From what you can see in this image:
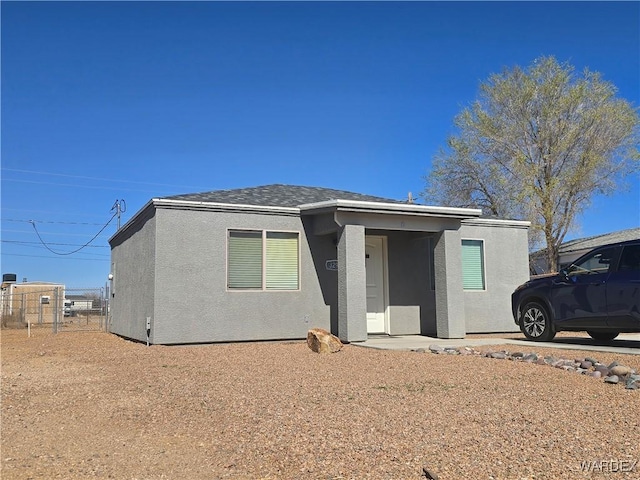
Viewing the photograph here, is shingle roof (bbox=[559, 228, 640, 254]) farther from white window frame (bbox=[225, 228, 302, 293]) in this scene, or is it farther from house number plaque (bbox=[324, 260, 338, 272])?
white window frame (bbox=[225, 228, 302, 293])

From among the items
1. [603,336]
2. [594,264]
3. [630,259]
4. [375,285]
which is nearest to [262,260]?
[375,285]

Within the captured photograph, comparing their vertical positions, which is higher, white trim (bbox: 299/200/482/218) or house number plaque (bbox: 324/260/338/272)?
white trim (bbox: 299/200/482/218)

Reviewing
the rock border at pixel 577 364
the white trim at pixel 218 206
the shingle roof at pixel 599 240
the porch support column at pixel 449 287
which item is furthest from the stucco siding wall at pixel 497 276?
the shingle roof at pixel 599 240

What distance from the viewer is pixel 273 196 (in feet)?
43.8

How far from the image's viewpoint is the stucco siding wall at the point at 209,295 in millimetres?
10961

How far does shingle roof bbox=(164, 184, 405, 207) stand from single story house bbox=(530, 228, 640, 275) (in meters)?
15.8

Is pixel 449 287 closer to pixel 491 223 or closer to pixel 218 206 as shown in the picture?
pixel 491 223

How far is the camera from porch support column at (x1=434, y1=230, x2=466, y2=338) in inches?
478

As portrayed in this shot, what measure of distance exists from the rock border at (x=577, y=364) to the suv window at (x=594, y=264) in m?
2.20

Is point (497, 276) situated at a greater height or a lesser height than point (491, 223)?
lesser

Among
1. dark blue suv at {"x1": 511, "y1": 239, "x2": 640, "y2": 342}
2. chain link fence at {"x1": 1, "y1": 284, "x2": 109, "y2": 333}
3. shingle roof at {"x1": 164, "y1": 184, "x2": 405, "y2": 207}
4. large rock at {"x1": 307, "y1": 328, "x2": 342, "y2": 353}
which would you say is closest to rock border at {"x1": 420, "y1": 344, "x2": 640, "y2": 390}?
large rock at {"x1": 307, "y1": 328, "x2": 342, "y2": 353}

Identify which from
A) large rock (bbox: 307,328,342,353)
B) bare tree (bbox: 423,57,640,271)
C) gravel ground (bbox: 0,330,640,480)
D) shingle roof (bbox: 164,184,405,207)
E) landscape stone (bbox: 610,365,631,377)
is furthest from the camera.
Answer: bare tree (bbox: 423,57,640,271)

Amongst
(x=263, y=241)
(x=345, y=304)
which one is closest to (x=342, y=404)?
(x=345, y=304)

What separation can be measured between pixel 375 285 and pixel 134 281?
19.5 ft
